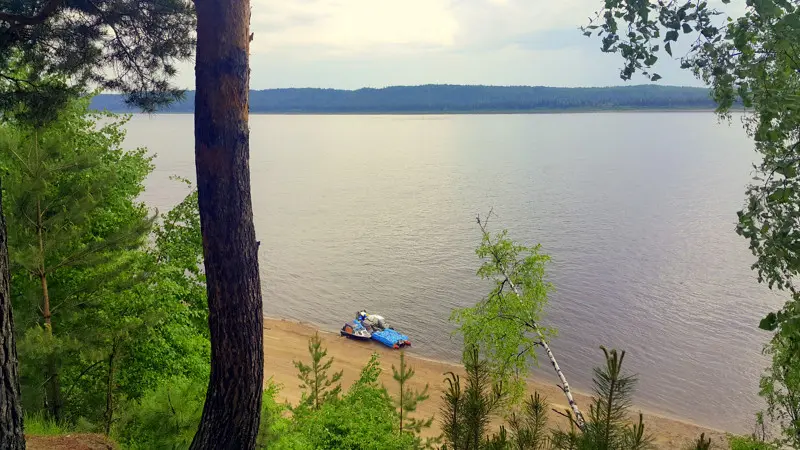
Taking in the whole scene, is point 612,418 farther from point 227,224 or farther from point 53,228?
point 53,228

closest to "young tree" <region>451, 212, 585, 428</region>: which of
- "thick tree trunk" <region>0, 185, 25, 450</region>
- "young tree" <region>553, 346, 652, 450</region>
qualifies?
"young tree" <region>553, 346, 652, 450</region>

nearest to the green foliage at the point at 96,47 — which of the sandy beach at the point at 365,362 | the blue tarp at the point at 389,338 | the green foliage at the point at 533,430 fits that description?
the green foliage at the point at 533,430

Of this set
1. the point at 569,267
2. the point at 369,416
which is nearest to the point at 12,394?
the point at 369,416

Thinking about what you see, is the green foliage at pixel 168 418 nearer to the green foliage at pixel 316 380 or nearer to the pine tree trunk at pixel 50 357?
the pine tree trunk at pixel 50 357

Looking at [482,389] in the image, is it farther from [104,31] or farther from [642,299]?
[642,299]

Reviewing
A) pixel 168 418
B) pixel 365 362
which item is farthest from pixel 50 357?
pixel 365 362
